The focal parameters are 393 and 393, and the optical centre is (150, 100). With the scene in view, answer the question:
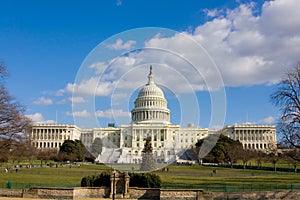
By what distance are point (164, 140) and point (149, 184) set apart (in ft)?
337

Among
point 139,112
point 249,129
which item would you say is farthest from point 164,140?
point 249,129

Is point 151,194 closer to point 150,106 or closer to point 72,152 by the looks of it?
point 72,152

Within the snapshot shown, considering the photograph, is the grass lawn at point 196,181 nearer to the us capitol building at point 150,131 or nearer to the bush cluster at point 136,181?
the bush cluster at point 136,181

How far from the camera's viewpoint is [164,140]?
132 meters

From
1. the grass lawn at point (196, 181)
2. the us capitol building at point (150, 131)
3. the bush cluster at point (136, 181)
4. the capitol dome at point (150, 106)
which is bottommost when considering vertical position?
the grass lawn at point (196, 181)

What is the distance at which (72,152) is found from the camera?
97.2 m

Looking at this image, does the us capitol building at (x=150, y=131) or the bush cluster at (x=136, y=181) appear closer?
the bush cluster at (x=136, y=181)

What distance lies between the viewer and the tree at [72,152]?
308ft

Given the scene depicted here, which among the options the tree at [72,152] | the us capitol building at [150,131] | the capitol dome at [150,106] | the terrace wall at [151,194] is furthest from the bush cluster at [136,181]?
the capitol dome at [150,106]

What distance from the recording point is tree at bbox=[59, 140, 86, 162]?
94.0m

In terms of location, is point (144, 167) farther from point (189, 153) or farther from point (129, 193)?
point (189, 153)

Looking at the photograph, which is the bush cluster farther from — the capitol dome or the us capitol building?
the capitol dome

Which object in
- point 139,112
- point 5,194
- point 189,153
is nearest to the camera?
point 5,194

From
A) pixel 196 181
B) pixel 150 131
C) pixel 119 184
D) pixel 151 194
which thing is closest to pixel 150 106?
pixel 150 131
